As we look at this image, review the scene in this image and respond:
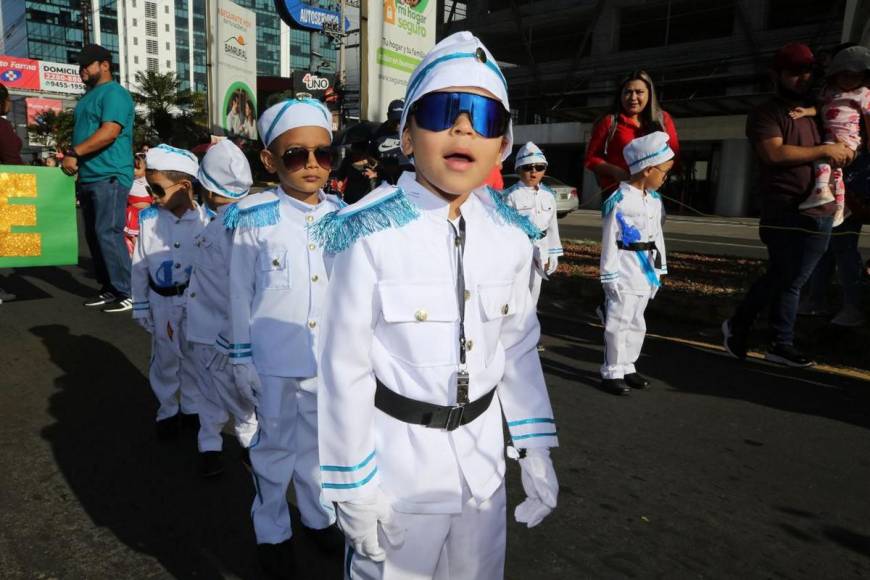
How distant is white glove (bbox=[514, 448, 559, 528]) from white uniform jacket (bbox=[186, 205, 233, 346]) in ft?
6.16

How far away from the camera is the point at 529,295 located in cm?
195

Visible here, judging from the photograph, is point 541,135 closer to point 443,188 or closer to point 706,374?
point 706,374

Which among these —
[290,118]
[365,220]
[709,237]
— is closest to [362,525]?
[365,220]

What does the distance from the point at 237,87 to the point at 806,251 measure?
18864 millimetres

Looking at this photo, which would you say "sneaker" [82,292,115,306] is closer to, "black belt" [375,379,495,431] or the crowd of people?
the crowd of people

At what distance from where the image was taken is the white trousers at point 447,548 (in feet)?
5.49

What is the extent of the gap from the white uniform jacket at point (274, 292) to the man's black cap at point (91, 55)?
495 centimetres

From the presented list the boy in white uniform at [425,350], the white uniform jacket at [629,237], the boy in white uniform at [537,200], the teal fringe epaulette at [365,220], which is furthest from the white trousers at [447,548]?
the boy in white uniform at [537,200]

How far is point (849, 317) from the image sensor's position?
238 inches

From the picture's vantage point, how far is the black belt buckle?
170 cm

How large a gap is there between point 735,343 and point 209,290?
4312mm

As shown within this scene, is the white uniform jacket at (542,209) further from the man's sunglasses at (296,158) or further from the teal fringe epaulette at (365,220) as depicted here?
the teal fringe epaulette at (365,220)

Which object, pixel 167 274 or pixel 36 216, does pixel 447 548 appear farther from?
pixel 36 216

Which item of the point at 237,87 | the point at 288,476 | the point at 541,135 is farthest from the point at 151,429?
the point at 541,135
